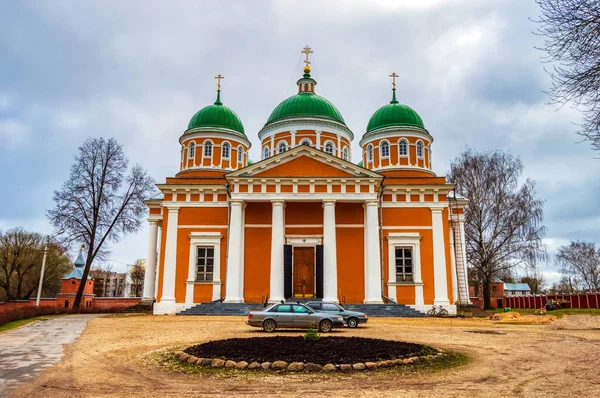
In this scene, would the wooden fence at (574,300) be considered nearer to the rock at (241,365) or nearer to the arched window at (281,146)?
the arched window at (281,146)

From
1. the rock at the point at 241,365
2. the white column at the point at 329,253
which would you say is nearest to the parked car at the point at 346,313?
the white column at the point at 329,253

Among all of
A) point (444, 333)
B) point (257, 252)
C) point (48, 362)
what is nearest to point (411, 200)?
point (257, 252)

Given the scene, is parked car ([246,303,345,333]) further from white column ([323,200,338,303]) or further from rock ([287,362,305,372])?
white column ([323,200,338,303])

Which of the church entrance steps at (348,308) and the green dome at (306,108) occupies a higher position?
the green dome at (306,108)

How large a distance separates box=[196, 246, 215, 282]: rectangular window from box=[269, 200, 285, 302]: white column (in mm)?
4004

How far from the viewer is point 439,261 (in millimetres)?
26250

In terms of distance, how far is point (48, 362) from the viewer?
31.9 feet

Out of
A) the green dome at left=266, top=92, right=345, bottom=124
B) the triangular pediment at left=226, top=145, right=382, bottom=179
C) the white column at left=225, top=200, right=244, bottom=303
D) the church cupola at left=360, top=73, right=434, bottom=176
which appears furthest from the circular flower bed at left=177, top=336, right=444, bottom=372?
the green dome at left=266, top=92, right=345, bottom=124

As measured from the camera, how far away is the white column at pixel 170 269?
25.7m

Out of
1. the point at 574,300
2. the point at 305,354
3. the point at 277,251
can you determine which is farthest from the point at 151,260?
the point at 574,300

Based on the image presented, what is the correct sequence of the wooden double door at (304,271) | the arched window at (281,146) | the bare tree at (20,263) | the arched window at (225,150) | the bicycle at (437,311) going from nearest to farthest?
the bicycle at (437,311)
the wooden double door at (304,271)
the arched window at (225,150)
the arched window at (281,146)
the bare tree at (20,263)

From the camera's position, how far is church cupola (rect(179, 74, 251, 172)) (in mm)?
31703

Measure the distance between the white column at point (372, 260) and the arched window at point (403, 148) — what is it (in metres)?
7.01

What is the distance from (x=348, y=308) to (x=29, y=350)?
1484 cm
